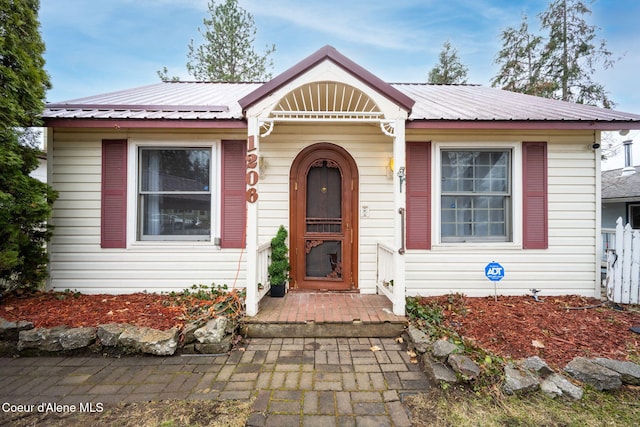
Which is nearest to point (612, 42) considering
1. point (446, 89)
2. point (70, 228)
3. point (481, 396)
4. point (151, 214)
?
point (446, 89)

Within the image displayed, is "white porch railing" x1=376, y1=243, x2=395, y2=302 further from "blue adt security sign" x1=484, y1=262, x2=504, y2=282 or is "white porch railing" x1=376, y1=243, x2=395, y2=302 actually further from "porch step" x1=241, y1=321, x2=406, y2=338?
"blue adt security sign" x1=484, y1=262, x2=504, y2=282

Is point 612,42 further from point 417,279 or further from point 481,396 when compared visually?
point 481,396

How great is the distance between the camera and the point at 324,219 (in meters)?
4.36

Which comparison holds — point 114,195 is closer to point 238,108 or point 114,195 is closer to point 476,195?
point 238,108

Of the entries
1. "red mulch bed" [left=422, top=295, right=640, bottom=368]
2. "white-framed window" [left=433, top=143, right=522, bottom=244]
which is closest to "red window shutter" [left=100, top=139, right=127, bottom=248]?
"red mulch bed" [left=422, top=295, right=640, bottom=368]

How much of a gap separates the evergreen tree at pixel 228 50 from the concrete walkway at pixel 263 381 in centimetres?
1298

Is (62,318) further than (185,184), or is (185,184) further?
(185,184)

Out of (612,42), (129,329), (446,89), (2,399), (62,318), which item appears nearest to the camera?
(2,399)

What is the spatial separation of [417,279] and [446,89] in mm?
5040

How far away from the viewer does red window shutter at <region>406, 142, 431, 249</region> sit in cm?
425

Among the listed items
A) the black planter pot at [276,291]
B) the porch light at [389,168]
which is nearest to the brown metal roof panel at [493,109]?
the porch light at [389,168]

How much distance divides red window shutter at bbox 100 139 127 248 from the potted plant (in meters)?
2.45

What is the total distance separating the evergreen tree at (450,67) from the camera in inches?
606

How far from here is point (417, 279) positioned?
14.0 ft
